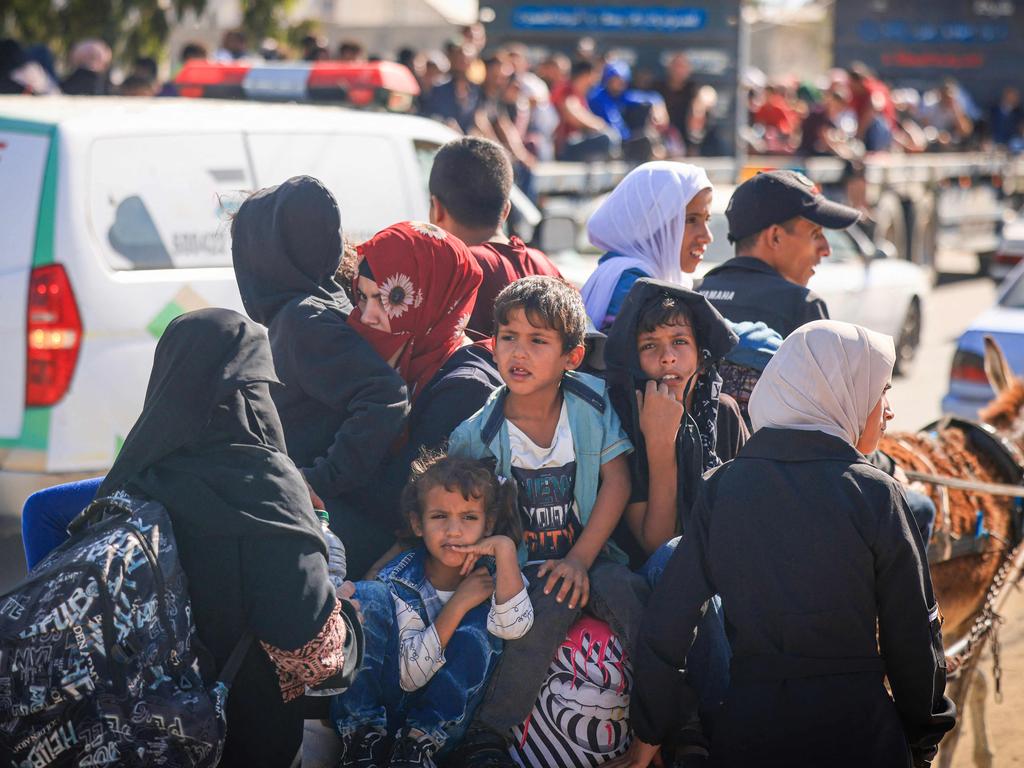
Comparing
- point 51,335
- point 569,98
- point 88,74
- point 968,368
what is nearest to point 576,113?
point 569,98

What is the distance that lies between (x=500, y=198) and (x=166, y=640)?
2238mm

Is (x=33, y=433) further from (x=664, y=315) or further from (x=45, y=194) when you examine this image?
(x=664, y=315)

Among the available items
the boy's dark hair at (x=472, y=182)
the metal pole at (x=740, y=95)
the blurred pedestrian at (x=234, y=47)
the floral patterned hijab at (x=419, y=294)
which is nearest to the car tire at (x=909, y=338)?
the metal pole at (x=740, y=95)

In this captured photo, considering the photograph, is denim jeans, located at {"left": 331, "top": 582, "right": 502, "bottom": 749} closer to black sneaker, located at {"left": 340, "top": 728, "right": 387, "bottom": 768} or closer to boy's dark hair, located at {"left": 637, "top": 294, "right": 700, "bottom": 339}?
black sneaker, located at {"left": 340, "top": 728, "right": 387, "bottom": 768}

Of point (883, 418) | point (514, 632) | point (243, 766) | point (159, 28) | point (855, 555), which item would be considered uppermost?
point (159, 28)

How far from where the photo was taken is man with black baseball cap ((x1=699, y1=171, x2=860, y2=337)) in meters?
4.32

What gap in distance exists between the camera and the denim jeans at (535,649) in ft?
9.61

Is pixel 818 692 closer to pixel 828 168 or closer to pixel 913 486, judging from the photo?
pixel 913 486

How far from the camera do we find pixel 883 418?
2.97 meters

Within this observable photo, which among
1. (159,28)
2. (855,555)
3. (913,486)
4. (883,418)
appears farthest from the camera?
(159,28)

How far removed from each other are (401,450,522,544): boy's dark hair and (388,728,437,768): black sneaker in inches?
19.3

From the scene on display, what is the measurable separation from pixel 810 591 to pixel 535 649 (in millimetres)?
626

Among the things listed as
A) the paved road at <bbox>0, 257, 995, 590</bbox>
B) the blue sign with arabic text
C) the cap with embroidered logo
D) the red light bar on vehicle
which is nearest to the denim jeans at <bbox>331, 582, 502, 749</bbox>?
the cap with embroidered logo

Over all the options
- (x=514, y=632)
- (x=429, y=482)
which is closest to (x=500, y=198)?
(x=429, y=482)
